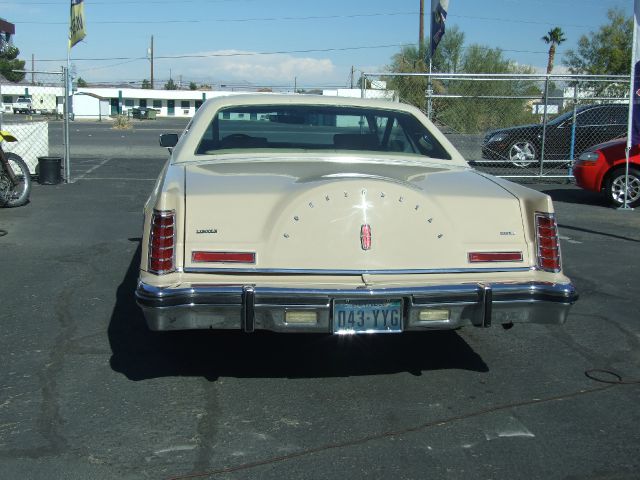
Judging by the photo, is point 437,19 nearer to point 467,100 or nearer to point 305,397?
point 467,100

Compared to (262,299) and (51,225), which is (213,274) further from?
(51,225)

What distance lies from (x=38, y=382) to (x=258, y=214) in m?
1.67

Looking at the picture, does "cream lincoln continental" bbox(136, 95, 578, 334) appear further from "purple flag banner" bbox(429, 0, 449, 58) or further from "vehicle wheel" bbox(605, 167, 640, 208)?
"purple flag banner" bbox(429, 0, 449, 58)

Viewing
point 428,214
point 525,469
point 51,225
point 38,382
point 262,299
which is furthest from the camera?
point 51,225

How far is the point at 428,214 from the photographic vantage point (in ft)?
13.4

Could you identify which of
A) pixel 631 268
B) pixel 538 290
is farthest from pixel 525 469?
pixel 631 268

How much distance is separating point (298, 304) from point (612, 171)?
9.72 metres

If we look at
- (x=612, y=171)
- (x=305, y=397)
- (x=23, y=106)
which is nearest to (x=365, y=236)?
(x=305, y=397)

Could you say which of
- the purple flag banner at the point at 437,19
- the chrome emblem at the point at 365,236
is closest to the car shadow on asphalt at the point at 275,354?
the chrome emblem at the point at 365,236

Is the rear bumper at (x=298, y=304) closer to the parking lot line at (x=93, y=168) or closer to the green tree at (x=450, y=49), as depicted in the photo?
the parking lot line at (x=93, y=168)

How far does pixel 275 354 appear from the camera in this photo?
4977mm

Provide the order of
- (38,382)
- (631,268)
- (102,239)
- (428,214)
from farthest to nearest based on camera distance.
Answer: (102,239) → (631,268) → (38,382) → (428,214)

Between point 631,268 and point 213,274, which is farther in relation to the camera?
point 631,268

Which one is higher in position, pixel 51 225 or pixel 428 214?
pixel 428 214
